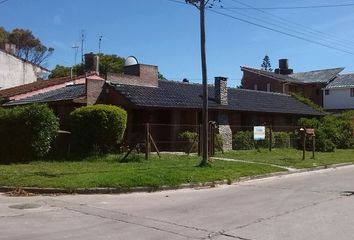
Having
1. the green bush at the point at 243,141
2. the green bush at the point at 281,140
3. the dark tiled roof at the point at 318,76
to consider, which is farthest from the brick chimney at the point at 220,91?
the dark tiled roof at the point at 318,76

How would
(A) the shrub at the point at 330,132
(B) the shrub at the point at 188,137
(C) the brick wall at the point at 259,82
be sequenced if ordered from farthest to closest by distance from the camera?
(C) the brick wall at the point at 259,82, (A) the shrub at the point at 330,132, (B) the shrub at the point at 188,137

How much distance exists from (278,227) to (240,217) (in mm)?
1196

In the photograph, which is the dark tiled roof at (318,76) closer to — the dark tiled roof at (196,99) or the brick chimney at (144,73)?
the dark tiled roof at (196,99)

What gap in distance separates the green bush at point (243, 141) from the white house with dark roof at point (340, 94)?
101ft

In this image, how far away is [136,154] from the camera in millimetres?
22859

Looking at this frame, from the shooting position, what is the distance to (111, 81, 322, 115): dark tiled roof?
2867 cm

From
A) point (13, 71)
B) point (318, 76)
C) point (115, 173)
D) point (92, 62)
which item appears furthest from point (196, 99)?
point (318, 76)

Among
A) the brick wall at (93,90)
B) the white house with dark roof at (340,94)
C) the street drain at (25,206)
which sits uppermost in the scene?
the white house with dark roof at (340,94)

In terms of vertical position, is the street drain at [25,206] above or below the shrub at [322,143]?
below

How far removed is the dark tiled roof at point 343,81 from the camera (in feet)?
194

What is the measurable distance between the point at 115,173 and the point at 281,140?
19.3 m

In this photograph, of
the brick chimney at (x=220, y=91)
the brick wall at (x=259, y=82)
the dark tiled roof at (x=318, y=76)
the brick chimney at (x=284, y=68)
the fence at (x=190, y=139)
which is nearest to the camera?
the fence at (x=190, y=139)

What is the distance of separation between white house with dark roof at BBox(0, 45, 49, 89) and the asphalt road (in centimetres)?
3196

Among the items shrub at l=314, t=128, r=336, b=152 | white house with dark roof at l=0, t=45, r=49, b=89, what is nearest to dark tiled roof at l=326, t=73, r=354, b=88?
shrub at l=314, t=128, r=336, b=152
